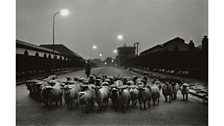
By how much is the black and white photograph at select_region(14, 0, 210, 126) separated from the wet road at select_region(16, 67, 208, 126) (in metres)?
0.02

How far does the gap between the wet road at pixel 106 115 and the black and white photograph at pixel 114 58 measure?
2 centimetres

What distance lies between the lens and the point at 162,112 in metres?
5.93

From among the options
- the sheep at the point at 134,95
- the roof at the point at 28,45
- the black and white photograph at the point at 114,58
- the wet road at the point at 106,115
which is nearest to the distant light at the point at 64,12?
the black and white photograph at the point at 114,58

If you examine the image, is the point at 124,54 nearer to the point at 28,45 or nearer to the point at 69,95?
the point at 69,95

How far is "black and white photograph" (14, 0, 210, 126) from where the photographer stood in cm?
579

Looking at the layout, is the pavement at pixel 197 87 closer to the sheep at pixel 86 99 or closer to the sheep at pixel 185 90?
the sheep at pixel 185 90

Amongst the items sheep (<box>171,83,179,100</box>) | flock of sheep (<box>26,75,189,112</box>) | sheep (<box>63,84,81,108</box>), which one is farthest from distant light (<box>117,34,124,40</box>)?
sheep (<box>171,83,179,100</box>)

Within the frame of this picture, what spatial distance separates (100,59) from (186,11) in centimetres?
Answer: 356

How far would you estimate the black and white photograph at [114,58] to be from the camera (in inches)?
228

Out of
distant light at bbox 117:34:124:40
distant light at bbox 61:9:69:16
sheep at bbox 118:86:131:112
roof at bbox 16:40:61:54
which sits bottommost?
sheep at bbox 118:86:131:112

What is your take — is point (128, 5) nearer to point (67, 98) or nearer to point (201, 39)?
point (201, 39)

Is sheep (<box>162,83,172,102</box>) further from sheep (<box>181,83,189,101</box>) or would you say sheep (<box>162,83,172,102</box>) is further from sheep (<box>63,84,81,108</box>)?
sheep (<box>63,84,81,108</box>)

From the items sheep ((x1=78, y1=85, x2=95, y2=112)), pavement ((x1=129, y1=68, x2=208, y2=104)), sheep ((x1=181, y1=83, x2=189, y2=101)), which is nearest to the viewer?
sheep ((x1=78, y1=85, x2=95, y2=112))

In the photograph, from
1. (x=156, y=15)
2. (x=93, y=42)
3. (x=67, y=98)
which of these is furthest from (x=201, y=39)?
(x=67, y=98)
